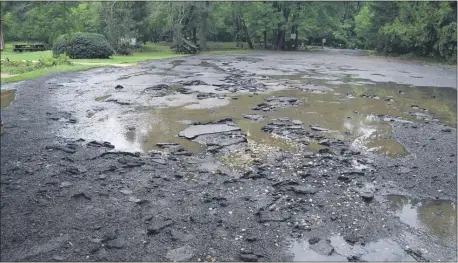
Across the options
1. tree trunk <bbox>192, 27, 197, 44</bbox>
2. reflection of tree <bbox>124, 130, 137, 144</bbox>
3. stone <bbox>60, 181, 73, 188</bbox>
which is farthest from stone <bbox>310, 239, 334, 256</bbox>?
tree trunk <bbox>192, 27, 197, 44</bbox>

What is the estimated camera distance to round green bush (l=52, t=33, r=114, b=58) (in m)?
27.5

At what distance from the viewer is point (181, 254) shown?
4.23m

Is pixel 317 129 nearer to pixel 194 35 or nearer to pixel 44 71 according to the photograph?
pixel 44 71

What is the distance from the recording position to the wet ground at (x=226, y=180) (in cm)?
449

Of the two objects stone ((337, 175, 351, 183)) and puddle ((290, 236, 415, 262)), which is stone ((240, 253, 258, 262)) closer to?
puddle ((290, 236, 415, 262))

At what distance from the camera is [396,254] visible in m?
4.48

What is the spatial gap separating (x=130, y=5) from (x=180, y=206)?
37974 mm

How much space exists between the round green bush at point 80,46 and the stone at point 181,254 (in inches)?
1038

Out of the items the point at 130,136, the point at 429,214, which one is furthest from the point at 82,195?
the point at 429,214

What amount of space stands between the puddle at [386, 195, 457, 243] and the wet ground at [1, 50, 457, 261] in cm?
3

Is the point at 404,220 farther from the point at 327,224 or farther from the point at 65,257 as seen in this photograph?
the point at 65,257

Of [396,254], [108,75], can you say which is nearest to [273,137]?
[396,254]

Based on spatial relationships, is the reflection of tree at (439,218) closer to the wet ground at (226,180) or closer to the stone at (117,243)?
the wet ground at (226,180)

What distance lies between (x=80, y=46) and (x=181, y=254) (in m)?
26.7
